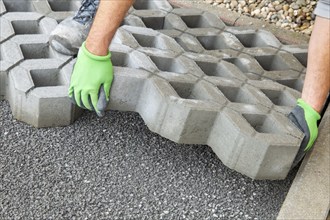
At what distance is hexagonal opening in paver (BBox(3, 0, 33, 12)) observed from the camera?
2.78 meters

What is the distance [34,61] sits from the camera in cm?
234

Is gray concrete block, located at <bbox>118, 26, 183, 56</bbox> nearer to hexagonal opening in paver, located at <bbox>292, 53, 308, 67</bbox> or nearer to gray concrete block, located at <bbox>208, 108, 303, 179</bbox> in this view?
gray concrete block, located at <bbox>208, 108, 303, 179</bbox>

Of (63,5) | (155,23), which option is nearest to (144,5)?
(155,23)

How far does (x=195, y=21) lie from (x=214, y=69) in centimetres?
60

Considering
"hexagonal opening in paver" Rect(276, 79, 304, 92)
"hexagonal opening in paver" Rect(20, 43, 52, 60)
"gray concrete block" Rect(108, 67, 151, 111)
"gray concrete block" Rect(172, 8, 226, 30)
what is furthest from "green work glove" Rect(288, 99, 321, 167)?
"hexagonal opening in paver" Rect(20, 43, 52, 60)

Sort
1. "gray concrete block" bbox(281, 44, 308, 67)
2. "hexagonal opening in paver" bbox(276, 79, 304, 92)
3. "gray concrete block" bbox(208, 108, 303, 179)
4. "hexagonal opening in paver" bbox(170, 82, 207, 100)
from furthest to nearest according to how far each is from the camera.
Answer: "gray concrete block" bbox(281, 44, 308, 67), "hexagonal opening in paver" bbox(276, 79, 304, 92), "hexagonal opening in paver" bbox(170, 82, 207, 100), "gray concrete block" bbox(208, 108, 303, 179)

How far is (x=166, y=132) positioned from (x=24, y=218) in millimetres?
681

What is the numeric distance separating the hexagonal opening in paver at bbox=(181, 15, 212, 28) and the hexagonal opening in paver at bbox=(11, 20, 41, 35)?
2.80 feet

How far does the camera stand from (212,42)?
9.43 ft

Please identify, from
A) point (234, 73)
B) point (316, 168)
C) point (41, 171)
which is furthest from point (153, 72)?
point (316, 168)

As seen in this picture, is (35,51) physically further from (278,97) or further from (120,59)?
(278,97)

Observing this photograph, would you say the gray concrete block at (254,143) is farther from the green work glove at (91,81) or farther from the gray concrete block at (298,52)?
the gray concrete block at (298,52)

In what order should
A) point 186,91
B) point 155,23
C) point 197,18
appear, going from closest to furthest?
point 186,91, point 155,23, point 197,18

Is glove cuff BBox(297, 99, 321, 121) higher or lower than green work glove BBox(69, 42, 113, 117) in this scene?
higher
